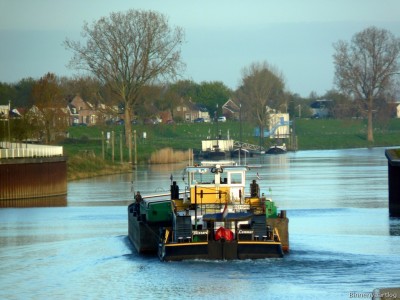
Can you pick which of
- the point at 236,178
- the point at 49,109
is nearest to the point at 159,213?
the point at 236,178

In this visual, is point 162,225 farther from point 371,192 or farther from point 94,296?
point 371,192

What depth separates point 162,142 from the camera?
148250 mm

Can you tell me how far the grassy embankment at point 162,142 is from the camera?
107488mm

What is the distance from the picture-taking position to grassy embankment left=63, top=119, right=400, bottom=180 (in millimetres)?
107488

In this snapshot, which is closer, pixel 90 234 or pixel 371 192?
pixel 90 234

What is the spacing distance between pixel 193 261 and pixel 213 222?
62.3 inches

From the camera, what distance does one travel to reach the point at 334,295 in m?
35.3

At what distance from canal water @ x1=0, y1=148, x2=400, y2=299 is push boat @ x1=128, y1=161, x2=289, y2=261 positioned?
1.60ft

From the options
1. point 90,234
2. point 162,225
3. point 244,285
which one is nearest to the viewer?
point 244,285

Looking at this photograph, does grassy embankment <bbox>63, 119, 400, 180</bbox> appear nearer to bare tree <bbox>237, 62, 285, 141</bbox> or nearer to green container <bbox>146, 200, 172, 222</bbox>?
bare tree <bbox>237, 62, 285, 141</bbox>

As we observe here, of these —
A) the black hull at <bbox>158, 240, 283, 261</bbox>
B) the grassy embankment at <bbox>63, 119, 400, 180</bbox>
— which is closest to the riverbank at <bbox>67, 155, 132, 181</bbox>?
the grassy embankment at <bbox>63, 119, 400, 180</bbox>

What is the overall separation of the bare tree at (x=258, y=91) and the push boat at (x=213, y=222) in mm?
140114

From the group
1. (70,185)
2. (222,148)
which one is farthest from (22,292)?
(222,148)

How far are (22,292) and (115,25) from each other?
8902 centimetres
